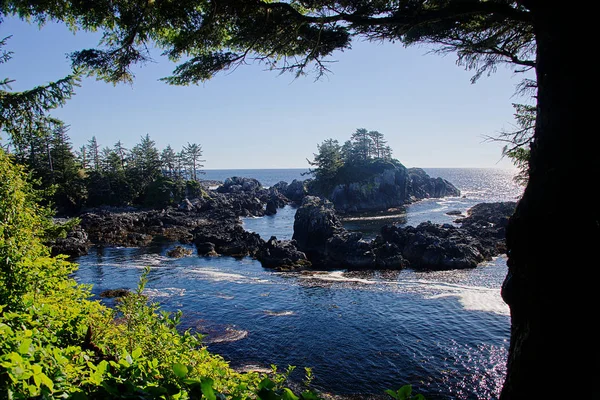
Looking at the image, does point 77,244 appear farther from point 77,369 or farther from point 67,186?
point 77,369

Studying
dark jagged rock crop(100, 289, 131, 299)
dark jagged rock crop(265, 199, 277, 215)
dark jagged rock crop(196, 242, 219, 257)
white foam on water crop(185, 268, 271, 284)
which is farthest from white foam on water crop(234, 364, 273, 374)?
dark jagged rock crop(265, 199, 277, 215)

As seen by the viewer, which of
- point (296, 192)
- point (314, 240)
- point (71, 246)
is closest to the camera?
point (71, 246)

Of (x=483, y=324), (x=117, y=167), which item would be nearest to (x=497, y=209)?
(x=483, y=324)

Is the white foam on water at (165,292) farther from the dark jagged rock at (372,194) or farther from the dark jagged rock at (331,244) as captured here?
the dark jagged rock at (372,194)

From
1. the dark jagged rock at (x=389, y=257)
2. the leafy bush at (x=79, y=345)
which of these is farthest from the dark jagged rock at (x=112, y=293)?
the dark jagged rock at (x=389, y=257)

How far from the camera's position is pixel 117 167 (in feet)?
224

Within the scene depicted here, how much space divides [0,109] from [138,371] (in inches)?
378

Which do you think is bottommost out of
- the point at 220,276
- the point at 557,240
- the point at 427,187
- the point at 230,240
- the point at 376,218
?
the point at 220,276

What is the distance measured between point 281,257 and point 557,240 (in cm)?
3042

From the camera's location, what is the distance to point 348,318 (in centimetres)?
2006

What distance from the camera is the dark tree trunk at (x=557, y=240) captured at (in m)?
3.47

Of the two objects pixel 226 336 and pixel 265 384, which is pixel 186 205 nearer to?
pixel 226 336

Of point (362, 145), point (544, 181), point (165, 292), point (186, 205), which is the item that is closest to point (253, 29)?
point (544, 181)

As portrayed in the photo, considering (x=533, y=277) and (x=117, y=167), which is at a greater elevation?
(x=117, y=167)
